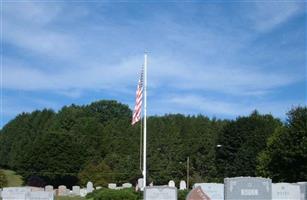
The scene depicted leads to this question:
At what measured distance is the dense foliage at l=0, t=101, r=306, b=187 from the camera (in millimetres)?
72062

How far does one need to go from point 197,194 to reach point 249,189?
3578mm

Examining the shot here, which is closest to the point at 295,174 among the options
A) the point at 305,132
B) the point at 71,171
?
the point at 305,132

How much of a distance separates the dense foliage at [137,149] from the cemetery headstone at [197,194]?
3967cm

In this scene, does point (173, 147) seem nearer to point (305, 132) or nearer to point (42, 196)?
point (305, 132)

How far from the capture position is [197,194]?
28469mm

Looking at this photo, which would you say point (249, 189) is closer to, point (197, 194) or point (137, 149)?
point (197, 194)

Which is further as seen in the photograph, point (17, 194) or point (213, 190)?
point (17, 194)

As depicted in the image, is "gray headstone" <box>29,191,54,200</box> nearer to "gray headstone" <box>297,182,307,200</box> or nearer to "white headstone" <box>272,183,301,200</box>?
"white headstone" <box>272,183,301,200</box>

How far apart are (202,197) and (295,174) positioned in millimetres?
22223

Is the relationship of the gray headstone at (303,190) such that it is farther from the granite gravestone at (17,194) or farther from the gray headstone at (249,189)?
the granite gravestone at (17,194)

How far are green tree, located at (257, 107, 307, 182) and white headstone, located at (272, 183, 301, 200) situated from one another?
1865 cm

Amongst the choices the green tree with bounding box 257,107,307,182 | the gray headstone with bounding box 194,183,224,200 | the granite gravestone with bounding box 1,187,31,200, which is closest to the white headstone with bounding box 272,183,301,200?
the gray headstone with bounding box 194,183,224,200

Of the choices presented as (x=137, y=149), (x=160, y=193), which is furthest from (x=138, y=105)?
(x=137, y=149)

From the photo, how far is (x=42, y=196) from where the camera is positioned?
111 ft
